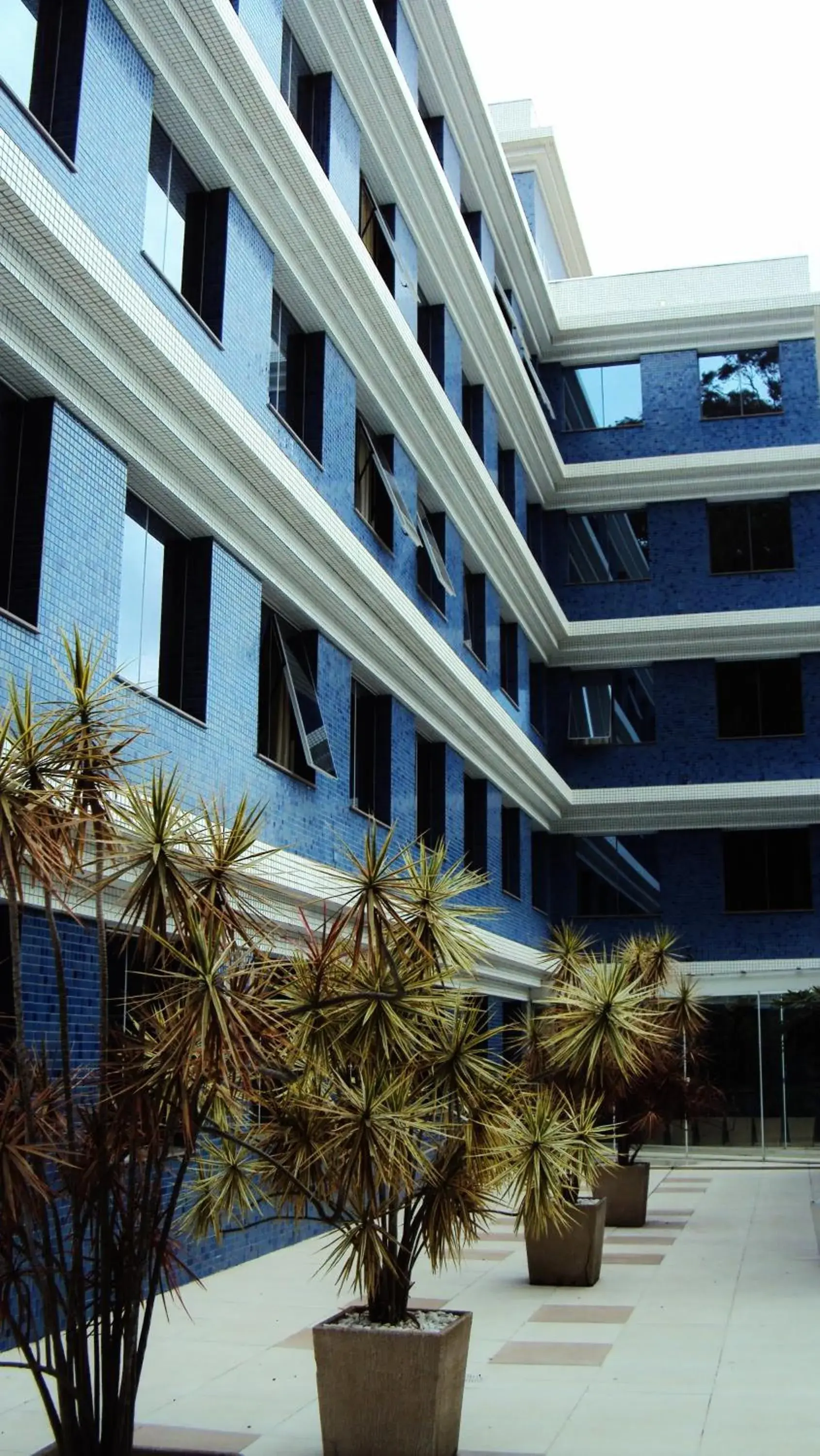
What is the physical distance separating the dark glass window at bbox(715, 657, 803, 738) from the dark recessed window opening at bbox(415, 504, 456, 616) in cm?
1027

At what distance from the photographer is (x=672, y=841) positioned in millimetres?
31719

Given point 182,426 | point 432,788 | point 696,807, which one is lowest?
point 432,788

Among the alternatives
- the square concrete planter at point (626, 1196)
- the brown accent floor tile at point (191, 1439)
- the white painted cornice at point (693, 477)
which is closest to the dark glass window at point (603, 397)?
the white painted cornice at point (693, 477)

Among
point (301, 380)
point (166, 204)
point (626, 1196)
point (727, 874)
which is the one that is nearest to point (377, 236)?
point (301, 380)

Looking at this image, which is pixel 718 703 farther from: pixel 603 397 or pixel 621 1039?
pixel 621 1039

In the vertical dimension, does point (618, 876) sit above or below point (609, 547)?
below

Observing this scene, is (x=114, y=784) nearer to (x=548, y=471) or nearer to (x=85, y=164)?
(x=85, y=164)

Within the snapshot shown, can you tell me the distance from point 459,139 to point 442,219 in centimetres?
324

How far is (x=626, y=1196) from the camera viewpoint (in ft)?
60.7

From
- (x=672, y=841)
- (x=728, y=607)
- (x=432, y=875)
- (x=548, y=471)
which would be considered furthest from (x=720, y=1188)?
(x=432, y=875)

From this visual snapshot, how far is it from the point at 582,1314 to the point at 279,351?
1099 centimetres

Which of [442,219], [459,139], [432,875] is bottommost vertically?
[432,875]

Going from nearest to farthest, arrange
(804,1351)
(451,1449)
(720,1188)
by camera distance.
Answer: (451,1449) → (804,1351) → (720,1188)

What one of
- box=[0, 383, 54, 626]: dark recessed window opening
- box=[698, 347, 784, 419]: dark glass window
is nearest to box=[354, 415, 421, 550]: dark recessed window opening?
box=[0, 383, 54, 626]: dark recessed window opening
